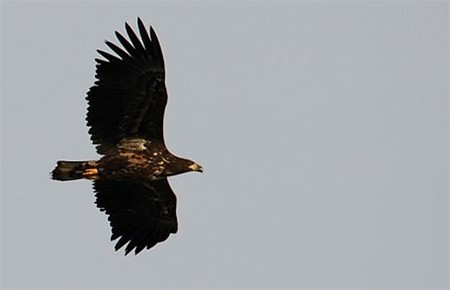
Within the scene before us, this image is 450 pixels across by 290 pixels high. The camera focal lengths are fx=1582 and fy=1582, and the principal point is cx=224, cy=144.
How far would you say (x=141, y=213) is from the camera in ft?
99.9

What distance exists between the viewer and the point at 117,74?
28.8 metres

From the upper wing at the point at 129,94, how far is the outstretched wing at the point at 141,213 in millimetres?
1209

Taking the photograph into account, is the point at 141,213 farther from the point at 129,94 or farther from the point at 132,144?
the point at 129,94

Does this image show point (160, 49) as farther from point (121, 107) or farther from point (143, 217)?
point (143, 217)

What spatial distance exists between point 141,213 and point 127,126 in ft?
6.59

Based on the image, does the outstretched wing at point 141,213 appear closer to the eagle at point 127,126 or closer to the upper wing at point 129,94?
the eagle at point 127,126

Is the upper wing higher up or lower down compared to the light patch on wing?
higher up

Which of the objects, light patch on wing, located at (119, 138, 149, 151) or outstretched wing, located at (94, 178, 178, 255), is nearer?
light patch on wing, located at (119, 138, 149, 151)

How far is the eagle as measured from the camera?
2880 cm

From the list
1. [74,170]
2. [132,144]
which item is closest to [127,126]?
[132,144]

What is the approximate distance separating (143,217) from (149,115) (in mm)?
2315

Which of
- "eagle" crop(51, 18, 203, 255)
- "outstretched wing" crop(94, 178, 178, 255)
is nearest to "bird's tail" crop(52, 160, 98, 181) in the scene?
"eagle" crop(51, 18, 203, 255)

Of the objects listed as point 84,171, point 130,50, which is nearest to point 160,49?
point 130,50

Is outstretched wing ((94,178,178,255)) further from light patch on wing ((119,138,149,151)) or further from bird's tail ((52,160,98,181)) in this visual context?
bird's tail ((52,160,98,181))
